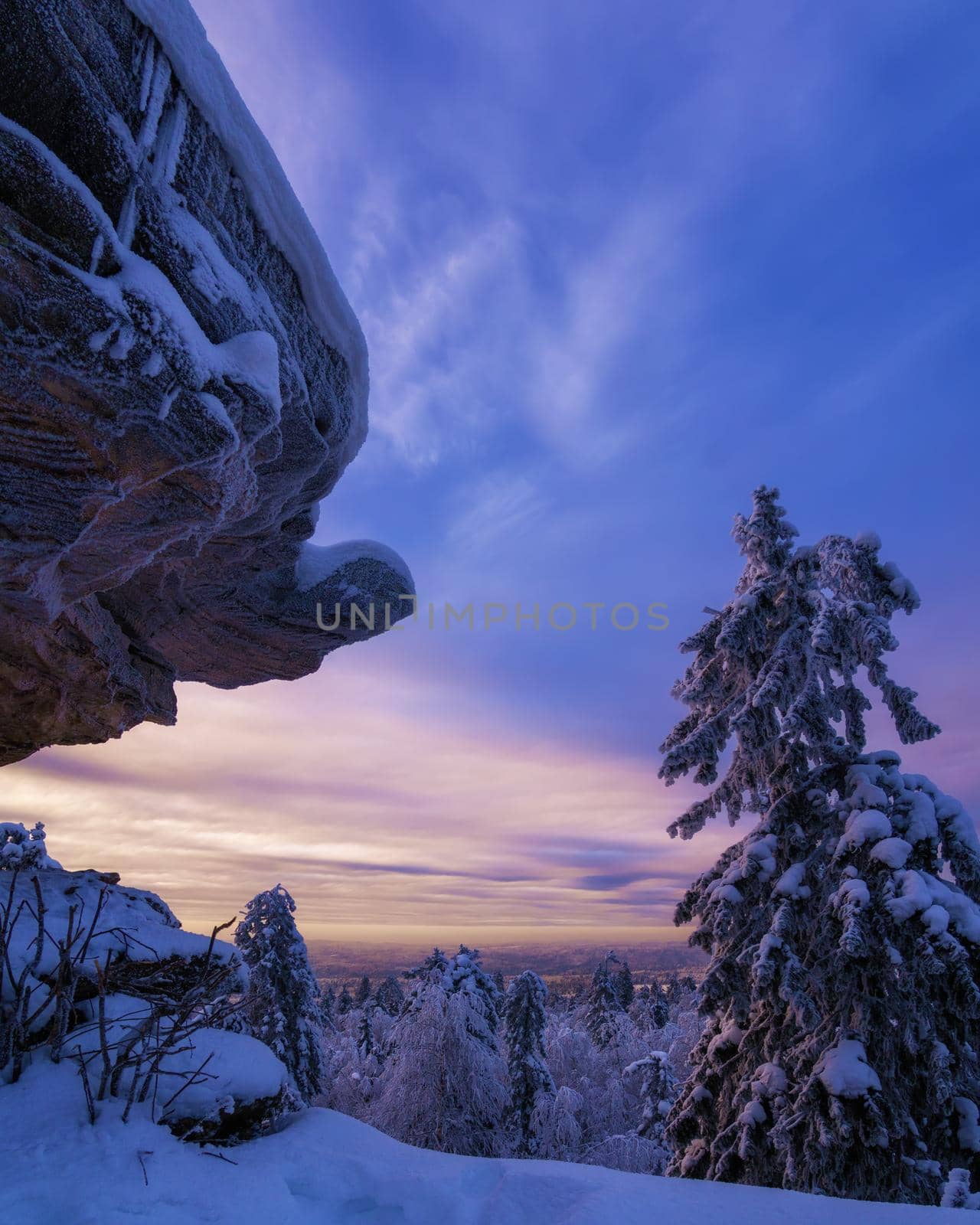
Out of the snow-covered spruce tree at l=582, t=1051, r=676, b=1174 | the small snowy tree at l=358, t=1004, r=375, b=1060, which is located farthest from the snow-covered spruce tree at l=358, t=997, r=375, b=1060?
the snow-covered spruce tree at l=582, t=1051, r=676, b=1174

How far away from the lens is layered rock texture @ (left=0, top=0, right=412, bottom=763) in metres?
3.53

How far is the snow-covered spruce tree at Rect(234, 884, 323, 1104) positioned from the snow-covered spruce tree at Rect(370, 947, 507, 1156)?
9.78ft

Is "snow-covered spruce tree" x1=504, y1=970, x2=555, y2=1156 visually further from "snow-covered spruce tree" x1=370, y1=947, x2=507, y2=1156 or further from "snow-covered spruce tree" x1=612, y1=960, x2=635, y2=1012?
"snow-covered spruce tree" x1=612, y1=960, x2=635, y2=1012

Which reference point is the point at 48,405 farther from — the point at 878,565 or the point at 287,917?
the point at 287,917

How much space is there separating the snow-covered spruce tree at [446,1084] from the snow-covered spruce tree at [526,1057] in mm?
2526

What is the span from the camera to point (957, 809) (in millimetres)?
7355

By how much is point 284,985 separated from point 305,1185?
1650cm

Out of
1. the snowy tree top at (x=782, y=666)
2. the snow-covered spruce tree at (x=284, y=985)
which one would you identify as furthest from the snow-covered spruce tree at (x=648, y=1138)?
the snowy tree top at (x=782, y=666)

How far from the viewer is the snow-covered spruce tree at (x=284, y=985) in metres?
17.5

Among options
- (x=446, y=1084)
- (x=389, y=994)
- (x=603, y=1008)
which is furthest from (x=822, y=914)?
(x=389, y=994)

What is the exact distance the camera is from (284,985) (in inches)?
717

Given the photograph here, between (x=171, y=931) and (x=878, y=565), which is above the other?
(x=878, y=565)

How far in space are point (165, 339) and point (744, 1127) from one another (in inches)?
383

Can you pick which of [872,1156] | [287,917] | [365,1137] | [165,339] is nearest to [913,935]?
[872,1156]
